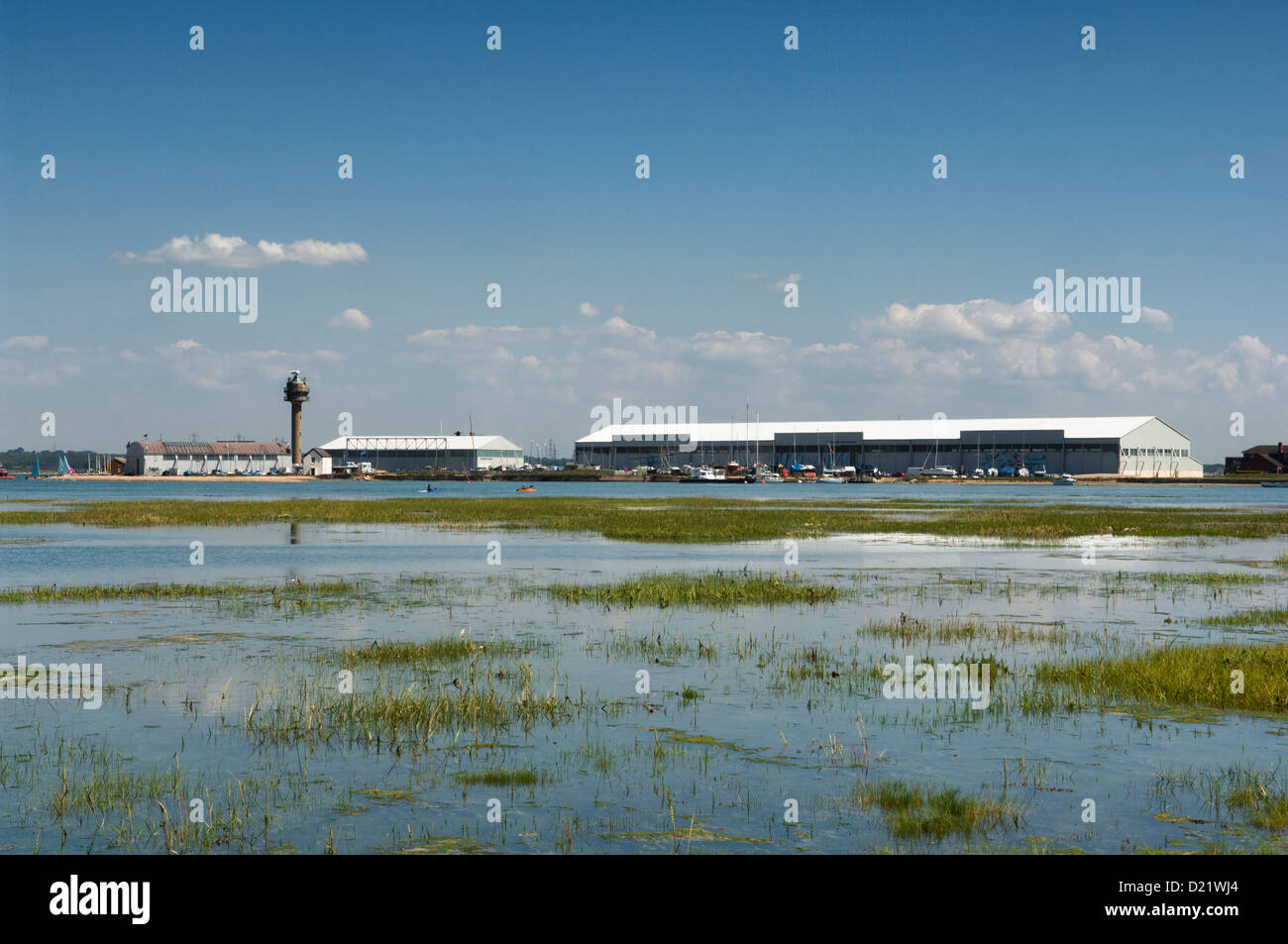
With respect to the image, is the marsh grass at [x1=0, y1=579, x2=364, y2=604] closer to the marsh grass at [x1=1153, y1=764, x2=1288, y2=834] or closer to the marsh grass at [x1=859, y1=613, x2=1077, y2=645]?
the marsh grass at [x1=859, y1=613, x2=1077, y2=645]

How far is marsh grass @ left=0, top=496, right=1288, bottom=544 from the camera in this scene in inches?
2506

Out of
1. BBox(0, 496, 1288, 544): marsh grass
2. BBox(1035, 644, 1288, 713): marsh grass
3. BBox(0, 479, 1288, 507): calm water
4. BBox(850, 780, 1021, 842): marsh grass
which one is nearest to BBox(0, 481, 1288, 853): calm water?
BBox(850, 780, 1021, 842): marsh grass

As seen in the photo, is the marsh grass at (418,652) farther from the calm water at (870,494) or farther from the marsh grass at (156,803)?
the calm water at (870,494)

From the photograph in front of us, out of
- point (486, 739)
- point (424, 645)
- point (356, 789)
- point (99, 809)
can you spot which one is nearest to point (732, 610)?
point (424, 645)

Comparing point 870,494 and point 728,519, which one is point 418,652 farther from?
point 870,494

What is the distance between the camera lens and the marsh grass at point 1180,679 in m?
18.7

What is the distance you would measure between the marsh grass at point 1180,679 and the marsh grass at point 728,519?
1410 inches

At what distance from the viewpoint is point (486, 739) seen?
1619 centimetres

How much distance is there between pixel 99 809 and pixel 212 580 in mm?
25730

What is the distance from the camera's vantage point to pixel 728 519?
251ft

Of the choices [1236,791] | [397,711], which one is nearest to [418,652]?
[397,711]

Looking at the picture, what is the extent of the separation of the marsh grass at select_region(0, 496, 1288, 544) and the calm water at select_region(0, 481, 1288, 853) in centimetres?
2936

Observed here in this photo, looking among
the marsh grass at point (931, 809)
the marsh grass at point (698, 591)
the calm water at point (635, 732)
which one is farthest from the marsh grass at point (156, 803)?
the marsh grass at point (698, 591)

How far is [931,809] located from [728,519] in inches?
2516
